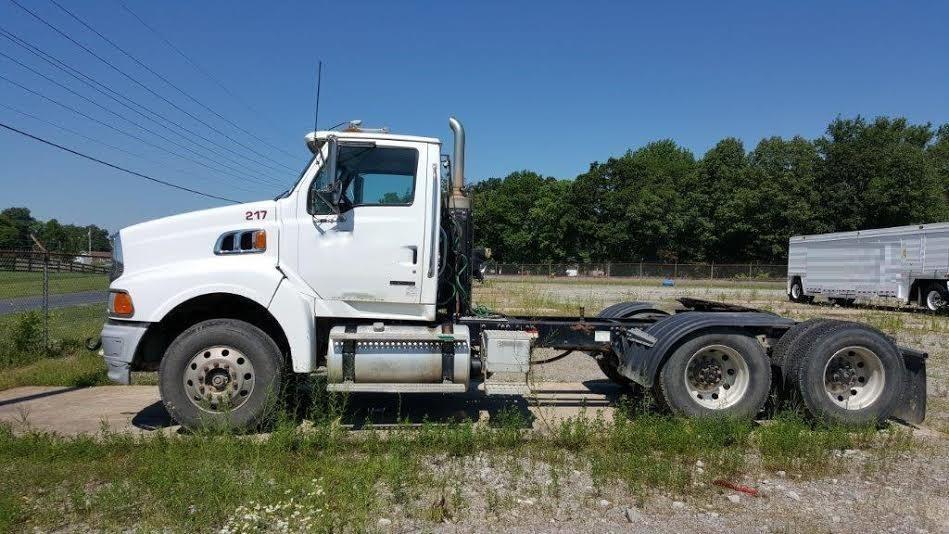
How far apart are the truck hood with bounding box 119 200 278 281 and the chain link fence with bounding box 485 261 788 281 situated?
44735 millimetres

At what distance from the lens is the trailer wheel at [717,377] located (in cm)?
606

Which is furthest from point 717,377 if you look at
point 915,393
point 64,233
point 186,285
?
point 64,233

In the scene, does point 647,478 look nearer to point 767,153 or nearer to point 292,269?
point 292,269

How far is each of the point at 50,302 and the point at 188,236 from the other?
20.1m

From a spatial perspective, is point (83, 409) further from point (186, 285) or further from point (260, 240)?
point (260, 240)

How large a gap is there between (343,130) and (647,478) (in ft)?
14.2

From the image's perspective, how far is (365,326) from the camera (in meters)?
6.04

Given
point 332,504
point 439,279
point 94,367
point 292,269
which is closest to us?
point 332,504

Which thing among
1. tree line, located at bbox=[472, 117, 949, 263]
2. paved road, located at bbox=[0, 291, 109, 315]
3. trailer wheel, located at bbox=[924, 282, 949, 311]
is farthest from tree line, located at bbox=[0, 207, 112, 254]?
trailer wheel, located at bbox=[924, 282, 949, 311]

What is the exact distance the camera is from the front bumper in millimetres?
5691

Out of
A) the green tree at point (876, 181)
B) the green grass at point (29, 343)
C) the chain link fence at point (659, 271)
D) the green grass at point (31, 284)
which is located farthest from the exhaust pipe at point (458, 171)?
the green tree at point (876, 181)

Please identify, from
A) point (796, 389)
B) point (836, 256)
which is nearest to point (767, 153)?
point (836, 256)

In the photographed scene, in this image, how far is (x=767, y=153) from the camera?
77.9m

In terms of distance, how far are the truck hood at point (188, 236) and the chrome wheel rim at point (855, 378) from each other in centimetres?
573
